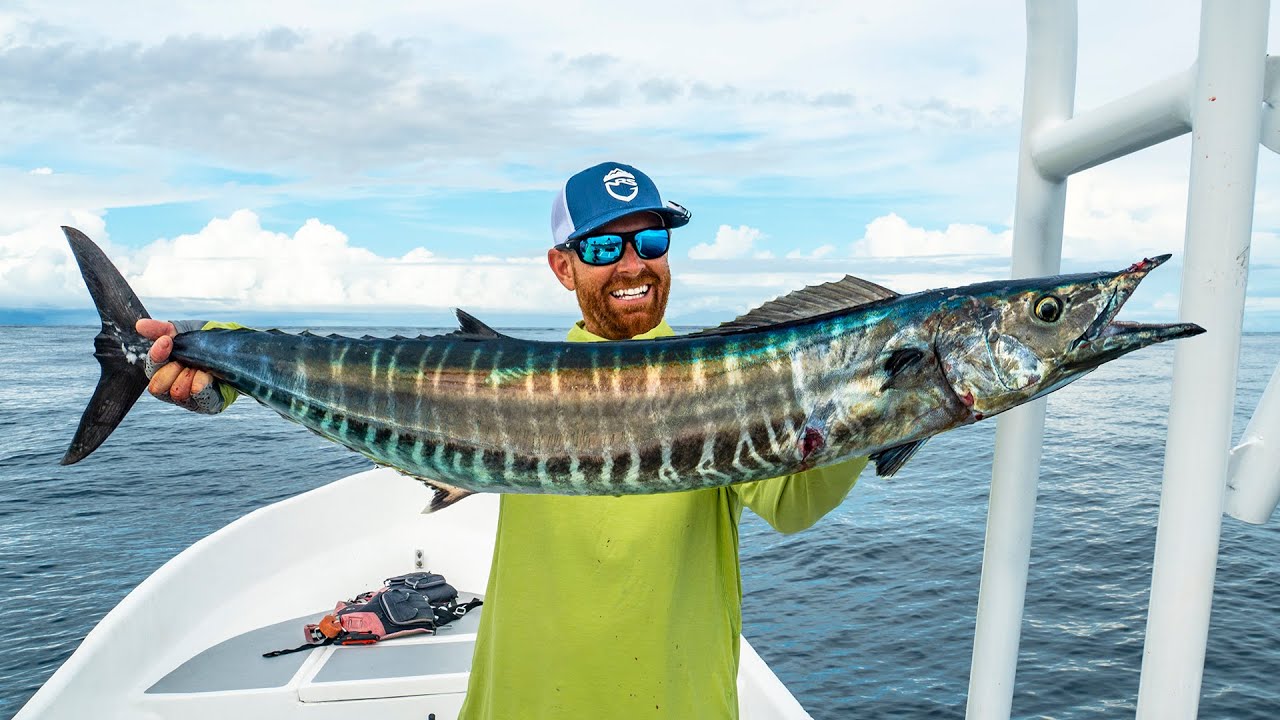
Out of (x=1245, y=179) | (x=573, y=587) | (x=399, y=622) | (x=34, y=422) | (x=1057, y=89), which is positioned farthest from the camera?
(x=34, y=422)

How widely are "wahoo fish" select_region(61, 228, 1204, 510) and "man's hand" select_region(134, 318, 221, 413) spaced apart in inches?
24.2

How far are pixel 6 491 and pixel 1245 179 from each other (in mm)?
29987

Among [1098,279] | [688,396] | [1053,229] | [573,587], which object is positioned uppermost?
[1053,229]

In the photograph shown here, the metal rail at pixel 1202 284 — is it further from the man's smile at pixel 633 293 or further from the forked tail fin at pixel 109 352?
→ the forked tail fin at pixel 109 352

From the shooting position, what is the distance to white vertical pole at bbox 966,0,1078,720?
362cm

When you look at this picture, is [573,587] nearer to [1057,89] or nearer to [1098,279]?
[1098,279]

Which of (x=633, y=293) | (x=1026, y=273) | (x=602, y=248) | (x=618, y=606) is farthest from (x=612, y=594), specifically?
(x=1026, y=273)

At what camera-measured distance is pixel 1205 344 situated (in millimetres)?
2869

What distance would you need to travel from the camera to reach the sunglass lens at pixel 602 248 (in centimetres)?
354

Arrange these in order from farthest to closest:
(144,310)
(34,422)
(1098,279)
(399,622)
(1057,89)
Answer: (34,422) < (399,622) < (1057,89) < (144,310) < (1098,279)

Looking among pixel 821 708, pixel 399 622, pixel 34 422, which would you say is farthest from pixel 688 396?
pixel 34 422

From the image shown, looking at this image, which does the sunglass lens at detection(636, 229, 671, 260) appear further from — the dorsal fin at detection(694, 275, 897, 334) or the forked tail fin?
the forked tail fin

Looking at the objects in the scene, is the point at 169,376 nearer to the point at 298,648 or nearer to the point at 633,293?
the point at 633,293

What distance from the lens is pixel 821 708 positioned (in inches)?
427
